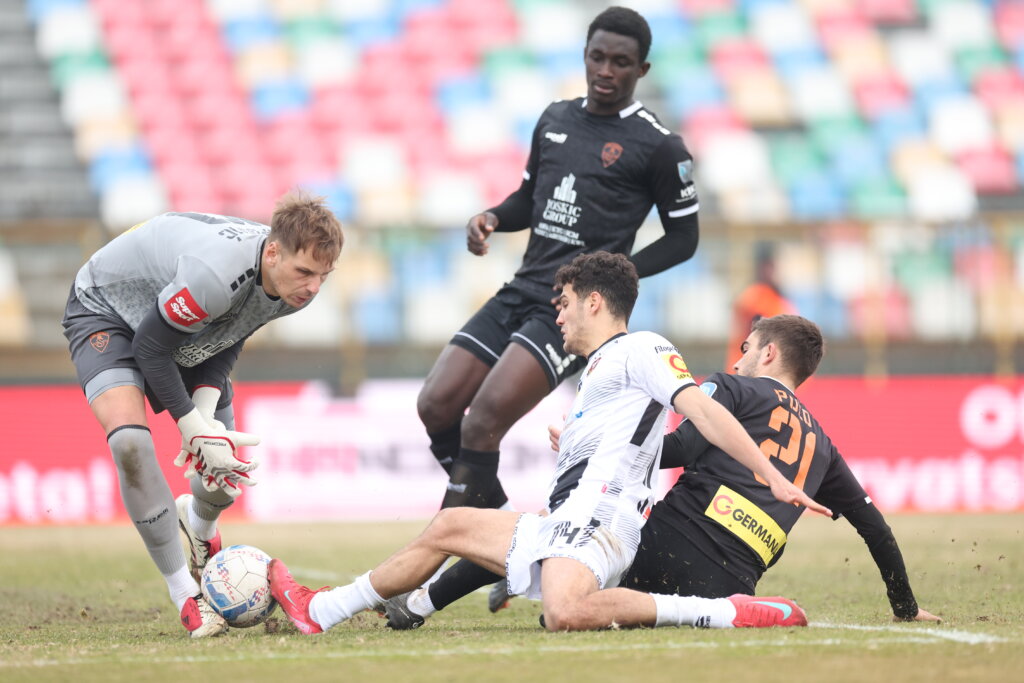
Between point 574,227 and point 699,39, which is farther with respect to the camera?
point 699,39

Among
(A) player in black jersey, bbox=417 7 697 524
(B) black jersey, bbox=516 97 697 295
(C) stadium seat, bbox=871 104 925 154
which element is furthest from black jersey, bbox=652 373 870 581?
(C) stadium seat, bbox=871 104 925 154

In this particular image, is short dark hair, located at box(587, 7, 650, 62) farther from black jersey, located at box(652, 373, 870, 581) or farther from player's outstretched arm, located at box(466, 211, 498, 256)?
black jersey, located at box(652, 373, 870, 581)

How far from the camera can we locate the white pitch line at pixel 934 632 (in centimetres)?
450

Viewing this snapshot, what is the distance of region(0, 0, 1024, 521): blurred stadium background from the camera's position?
12.5m

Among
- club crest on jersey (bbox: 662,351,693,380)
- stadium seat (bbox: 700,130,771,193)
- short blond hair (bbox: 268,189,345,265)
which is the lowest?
club crest on jersey (bbox: 662,351,693,380)

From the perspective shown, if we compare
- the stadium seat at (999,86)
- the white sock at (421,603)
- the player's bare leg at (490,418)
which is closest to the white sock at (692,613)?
the white sock at (421,603)

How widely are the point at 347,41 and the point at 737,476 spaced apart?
15.3m

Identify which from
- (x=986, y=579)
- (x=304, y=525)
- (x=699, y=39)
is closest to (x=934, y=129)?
(x=699, y=39)

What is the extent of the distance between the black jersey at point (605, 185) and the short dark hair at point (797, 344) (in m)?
1.06

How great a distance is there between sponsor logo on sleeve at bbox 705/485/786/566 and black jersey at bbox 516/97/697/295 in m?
Answer: 1.67

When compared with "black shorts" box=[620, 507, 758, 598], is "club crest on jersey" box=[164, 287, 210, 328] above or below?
above

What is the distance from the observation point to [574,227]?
639 centimetres

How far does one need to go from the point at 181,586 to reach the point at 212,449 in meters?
0.60

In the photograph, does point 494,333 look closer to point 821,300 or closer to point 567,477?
point 567,477
